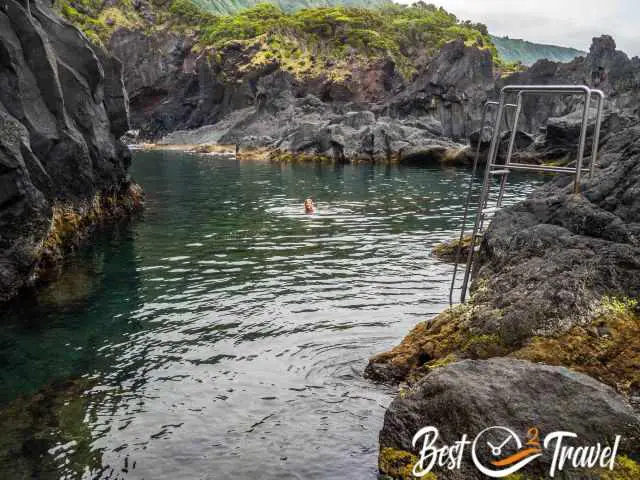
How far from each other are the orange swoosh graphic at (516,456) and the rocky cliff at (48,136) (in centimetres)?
1509

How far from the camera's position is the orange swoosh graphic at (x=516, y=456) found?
261 inches

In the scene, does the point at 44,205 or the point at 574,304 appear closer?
the point at 574,304

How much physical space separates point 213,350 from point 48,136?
14273 millimetres

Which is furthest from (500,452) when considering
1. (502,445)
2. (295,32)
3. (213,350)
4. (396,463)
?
(295,32)

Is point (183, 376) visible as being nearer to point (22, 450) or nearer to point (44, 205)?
point (22, 450)

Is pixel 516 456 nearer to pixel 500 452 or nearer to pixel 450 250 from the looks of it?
pixel 500 452

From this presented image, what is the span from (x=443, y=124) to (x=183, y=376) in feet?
337

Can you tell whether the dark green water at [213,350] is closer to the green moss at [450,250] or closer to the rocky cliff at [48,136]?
the green moss at [450,250]

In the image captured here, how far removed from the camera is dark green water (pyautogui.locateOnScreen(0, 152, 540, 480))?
8.93 metres

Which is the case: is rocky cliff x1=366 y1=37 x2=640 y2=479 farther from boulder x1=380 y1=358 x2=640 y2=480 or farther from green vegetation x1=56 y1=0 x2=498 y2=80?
green vegetation x1=56 y1=0 x2=498 y2=80

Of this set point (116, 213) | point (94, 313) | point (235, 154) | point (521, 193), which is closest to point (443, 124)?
point (235, 154)

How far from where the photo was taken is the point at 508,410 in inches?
278

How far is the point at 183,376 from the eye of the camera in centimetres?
1198

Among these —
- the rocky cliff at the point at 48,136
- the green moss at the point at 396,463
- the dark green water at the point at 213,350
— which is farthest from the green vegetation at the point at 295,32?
the green moss at the point at 396,463
